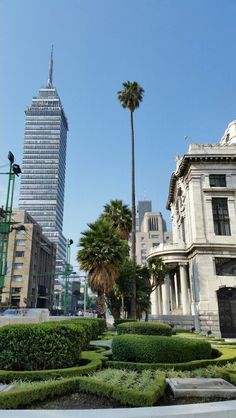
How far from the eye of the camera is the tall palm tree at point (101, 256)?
31.1m

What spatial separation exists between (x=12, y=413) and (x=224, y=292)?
36983 millimetres

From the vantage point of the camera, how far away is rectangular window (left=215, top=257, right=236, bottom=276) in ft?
129

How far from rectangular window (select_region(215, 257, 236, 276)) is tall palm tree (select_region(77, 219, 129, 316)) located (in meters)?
13.5

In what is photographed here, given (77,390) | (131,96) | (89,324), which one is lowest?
(77,390)

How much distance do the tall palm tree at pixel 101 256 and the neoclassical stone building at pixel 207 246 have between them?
11.3m

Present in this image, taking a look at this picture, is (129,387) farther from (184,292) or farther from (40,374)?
(184,292)

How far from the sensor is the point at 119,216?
44.1 m

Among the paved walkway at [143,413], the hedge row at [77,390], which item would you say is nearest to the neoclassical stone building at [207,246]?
the hedge row at [77,390]

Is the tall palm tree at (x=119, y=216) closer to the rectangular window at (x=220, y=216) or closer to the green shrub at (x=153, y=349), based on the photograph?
the rectangular window at (x=220, y=216)

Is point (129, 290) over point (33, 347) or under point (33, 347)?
over

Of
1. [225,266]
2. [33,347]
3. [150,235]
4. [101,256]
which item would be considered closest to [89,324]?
[33,347]

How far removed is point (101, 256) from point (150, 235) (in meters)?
118

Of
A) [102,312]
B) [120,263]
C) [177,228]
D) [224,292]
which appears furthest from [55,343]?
[177,228]

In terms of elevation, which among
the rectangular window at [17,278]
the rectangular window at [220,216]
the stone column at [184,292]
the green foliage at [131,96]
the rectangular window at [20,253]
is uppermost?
the green foliage at [131,96]
